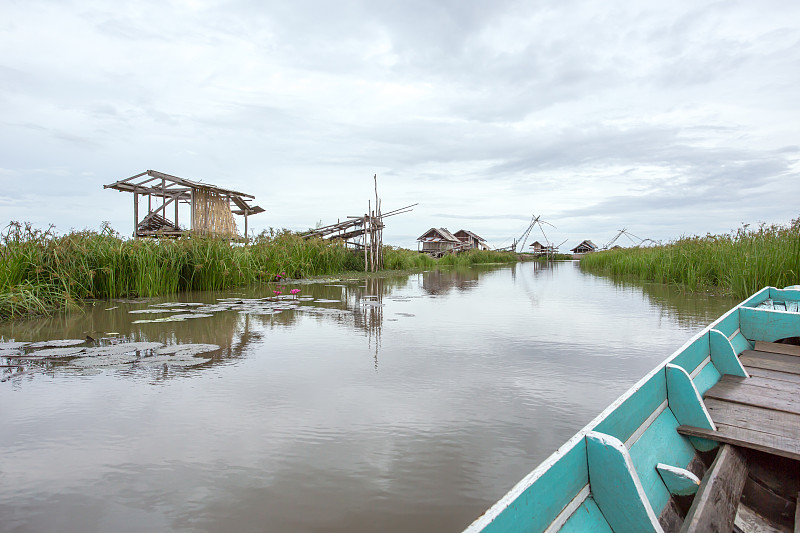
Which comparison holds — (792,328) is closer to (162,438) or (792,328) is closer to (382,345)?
(382,345)

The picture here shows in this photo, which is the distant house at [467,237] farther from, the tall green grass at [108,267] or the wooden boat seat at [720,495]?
the wooden boat seat at [720,495]

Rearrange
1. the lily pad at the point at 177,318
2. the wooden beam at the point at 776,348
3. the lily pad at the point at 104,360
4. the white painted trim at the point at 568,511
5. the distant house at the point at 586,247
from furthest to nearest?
the distant house at the point at 586,247 → the lily pad at the point at 177,318 → the lily pad at the point at 104,360 → the wooden beam at the point at 776,348 → the white painted trim at the point at 568,511

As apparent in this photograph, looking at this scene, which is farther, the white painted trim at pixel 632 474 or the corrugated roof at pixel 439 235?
the corrugated roof at pixel 439 235

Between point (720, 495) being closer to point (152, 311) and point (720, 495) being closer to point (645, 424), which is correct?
point (645, 424)

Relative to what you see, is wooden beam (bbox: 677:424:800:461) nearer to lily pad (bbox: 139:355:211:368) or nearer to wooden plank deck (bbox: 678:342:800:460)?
wooden plank deck (bbox: 678:342:800:460)

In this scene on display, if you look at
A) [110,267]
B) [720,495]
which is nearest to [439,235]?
[110,267]

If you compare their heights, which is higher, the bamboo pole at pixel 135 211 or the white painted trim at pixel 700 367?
the bamboo pole at pixel 135 211

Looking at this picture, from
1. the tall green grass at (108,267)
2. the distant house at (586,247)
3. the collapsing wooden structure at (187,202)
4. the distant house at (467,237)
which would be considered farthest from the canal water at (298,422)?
the distant house at (586,247)

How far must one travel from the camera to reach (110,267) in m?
7.04

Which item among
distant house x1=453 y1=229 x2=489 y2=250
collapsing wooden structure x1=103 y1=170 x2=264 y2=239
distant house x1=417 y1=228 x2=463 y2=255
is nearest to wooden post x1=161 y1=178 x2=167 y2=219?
collapsing wooden structure x1=103 y1=170 x2=264 y2=239

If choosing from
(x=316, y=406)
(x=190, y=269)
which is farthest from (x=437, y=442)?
(x=190, y=269)

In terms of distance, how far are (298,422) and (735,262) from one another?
26.2 ft

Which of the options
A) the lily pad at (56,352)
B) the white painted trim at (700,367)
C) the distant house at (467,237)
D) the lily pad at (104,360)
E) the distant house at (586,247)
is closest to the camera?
the white painted trim at (700,367)

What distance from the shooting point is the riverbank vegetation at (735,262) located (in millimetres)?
6785
